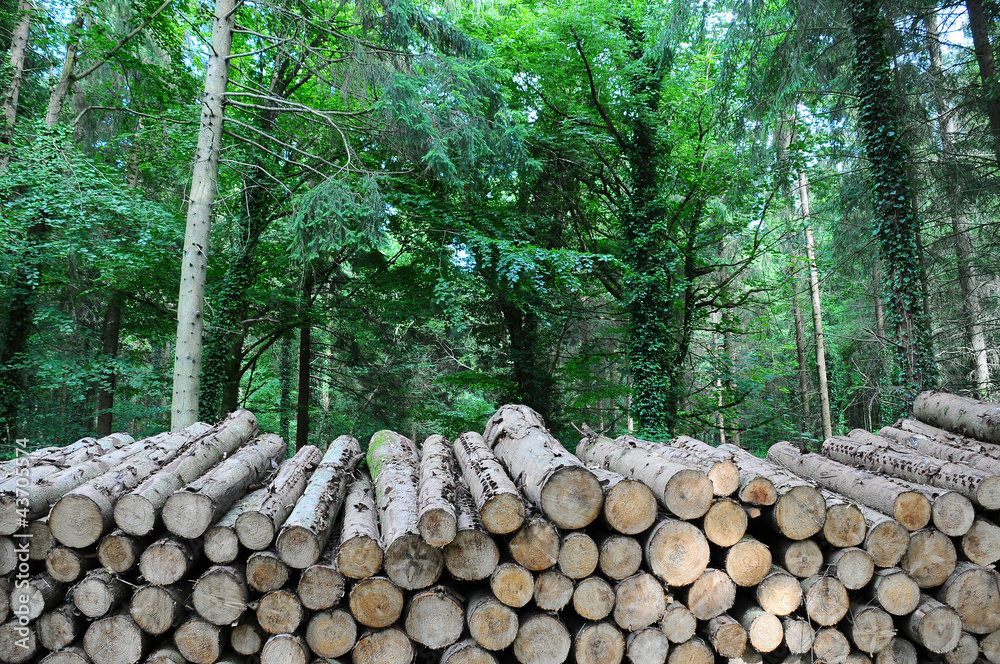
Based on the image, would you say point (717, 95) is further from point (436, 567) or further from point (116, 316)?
point (116, 316)

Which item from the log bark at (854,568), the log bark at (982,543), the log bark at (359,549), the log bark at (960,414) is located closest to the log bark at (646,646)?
the log bark at (854,568)

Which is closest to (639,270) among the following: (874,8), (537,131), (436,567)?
(537,131)

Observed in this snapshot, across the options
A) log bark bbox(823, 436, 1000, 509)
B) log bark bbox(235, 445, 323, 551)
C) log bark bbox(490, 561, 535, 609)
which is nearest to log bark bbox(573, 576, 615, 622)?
log bark bbox(490, 561, 535, 609)

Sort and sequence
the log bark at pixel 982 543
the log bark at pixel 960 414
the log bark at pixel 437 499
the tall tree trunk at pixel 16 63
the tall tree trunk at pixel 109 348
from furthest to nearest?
the tall tree trunk at pixel 109 348, the tall tree trunk at pixel 16 63, the log bark at pixel 960 414, the log bark at pixel 982 543, the log bark at pixel 437 499

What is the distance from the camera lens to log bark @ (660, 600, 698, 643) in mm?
3371

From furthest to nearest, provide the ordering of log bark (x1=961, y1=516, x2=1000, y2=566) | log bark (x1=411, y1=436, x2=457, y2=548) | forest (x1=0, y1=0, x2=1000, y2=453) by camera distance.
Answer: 1. forest (x1=0, y1=0, x2=1000, y2=453)
2. log bark (x1=961, y1=516, x2=1000, y2=566)
3. log bark (x1=411, y1=436, x2=457, y2=548)

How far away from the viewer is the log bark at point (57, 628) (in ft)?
10.8

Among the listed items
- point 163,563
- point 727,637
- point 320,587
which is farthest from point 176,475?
point 727,637

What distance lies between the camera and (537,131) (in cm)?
1118

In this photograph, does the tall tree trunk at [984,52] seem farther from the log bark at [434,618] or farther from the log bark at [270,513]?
the log bark at [270,513]

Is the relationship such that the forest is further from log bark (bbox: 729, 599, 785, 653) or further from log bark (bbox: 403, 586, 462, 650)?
log bark (bbox: 729, 599, 785, 653)

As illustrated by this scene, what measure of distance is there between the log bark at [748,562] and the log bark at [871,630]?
69cm

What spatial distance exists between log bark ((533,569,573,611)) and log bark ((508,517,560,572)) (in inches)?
2.8

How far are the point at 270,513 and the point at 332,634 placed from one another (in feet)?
2.63
